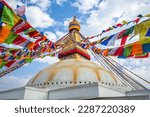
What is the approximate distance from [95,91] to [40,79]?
535 cm

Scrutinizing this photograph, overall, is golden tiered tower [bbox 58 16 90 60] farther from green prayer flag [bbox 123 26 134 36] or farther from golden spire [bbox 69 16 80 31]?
green prayer flag [bbox 123 26 134 36]

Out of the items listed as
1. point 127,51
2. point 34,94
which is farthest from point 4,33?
point 127,51

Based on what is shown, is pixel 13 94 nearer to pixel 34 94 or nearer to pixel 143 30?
pixel 34 94

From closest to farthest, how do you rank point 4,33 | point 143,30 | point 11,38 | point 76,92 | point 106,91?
point 4,33
point 143,30
point 11,38
point 106,91
point 76,92

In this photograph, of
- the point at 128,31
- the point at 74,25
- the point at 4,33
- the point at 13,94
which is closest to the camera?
the point at 4,33

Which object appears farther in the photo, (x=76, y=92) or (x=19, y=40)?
(x=76, y=92)

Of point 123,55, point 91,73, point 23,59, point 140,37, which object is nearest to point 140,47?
point 140,37

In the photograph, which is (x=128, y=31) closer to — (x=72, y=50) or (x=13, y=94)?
(x=13, y=94)

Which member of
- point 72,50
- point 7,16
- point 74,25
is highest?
point 74,25

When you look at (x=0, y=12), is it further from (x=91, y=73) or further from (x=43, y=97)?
(x=91, y=73)

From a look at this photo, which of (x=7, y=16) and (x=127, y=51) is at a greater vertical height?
(x=7, y=16)

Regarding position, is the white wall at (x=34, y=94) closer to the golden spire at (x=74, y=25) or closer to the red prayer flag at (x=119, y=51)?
the red prayer flag at (x=119, y=51)

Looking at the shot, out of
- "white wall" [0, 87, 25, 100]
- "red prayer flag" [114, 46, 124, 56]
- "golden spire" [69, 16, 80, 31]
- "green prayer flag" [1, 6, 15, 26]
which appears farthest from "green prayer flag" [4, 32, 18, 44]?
"golden spire" [69, 16, 80, 31]

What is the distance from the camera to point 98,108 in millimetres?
6281
